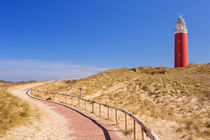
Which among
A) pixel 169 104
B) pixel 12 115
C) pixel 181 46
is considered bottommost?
pixel 169 104

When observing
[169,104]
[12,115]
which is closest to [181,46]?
[169,104]

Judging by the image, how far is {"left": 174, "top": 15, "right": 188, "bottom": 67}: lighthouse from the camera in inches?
1532

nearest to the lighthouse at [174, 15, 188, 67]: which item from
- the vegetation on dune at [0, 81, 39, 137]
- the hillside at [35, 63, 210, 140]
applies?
the hillside at [35, 63, 210, 140]

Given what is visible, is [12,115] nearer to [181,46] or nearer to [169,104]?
[169,104]

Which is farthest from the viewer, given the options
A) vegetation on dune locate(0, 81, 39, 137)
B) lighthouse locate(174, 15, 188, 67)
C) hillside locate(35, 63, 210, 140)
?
lighthouse locate(174, 15, 188, 67)

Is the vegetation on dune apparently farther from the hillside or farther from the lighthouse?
the lighthouse

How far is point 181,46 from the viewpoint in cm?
3881

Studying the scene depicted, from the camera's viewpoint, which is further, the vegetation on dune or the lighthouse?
the lighthouse

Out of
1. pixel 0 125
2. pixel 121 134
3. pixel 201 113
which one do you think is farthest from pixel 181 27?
pixel 0 125

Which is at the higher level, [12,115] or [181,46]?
[181,46]

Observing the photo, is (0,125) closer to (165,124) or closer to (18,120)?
(18,120)

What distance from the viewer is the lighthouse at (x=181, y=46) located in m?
38.9

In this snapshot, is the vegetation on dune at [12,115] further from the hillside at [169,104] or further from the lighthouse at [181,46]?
the lighthouse at [181,46]

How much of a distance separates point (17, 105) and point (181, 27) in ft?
130
